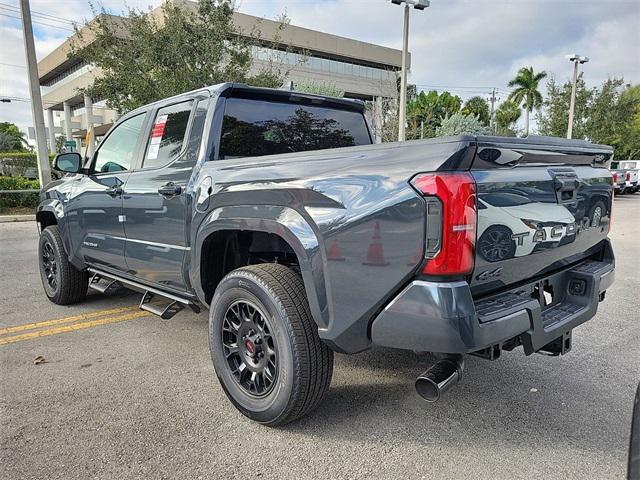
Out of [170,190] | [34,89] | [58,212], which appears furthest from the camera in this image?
[34,89]

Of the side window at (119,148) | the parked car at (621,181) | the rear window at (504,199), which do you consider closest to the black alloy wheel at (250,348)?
the rear window at (504,199)

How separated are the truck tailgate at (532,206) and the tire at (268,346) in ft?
3.01

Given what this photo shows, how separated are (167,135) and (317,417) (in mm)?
2355

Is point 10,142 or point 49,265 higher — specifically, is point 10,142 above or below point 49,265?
above

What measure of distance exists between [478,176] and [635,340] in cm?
312

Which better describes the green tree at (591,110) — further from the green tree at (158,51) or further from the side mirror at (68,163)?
the side mirror at (68,163)

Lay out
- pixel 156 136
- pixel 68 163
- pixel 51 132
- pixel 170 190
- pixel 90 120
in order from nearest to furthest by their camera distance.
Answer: pixel 170 190 < pixel 156 136 < pixel 68 163 < pixel 90 120 < pixel 51 132

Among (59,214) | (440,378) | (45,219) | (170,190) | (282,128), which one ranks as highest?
(282,128)

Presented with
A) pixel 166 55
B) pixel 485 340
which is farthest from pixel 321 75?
pixel 485 340

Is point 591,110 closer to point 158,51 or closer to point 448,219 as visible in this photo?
point 158,51

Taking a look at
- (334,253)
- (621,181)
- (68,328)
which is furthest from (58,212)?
(621,181)

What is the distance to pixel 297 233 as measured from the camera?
245 centimetres

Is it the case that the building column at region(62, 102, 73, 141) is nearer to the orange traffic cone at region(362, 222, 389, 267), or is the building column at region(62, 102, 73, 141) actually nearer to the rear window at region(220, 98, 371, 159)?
the rear window at region(220, 98, 371, 159)

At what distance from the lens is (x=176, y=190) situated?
3.27 metres
